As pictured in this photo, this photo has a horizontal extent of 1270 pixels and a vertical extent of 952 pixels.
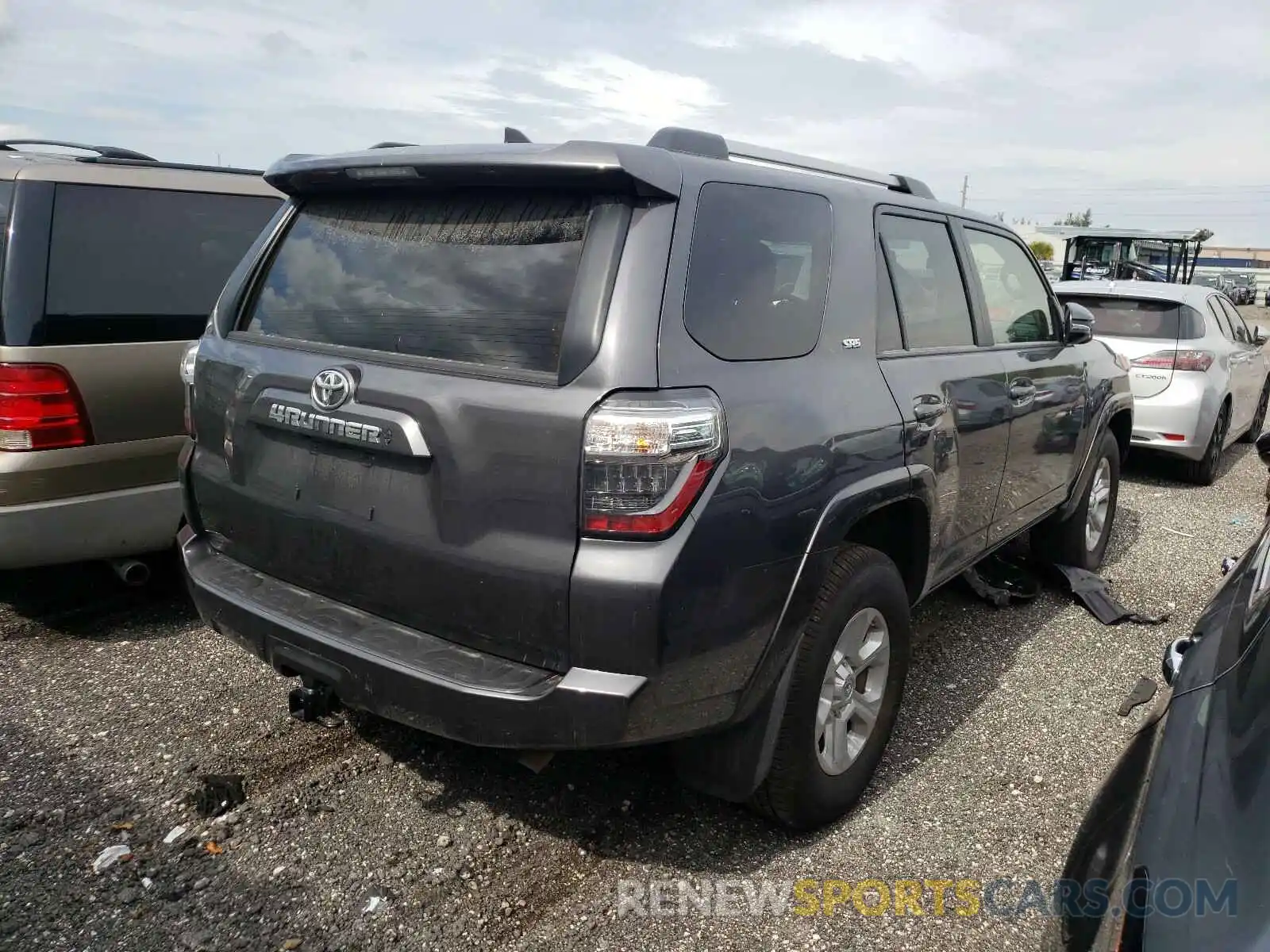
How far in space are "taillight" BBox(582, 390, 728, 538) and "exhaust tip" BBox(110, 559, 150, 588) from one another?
2649mm

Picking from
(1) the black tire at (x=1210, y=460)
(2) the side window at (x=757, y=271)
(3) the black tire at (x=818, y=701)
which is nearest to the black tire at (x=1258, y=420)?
(1) the black tire at (x=1210, y=460)

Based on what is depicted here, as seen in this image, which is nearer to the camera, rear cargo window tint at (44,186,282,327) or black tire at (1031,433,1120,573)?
rear cargo window tint at (44,186,282,327)

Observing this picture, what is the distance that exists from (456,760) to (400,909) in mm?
724

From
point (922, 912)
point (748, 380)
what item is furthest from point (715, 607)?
point (922, 912)

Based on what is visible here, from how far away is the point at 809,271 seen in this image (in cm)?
275

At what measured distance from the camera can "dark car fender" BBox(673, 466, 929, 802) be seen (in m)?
2.41

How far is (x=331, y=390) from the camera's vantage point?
2.43 meters

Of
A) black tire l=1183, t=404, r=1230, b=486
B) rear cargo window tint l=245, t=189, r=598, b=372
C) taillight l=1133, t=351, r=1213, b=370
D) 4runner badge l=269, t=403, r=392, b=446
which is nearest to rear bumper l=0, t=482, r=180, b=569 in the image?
rear cargo window tint l=245, t=189, r=598, b=372

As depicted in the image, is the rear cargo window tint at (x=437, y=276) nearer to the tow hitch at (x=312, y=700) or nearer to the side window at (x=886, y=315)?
the tow hitch at (x=312, y=700)

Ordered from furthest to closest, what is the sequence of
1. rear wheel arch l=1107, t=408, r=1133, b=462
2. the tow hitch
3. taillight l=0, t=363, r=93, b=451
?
1. rear wheel arch l=1107, t=408, r=1133, b=462
2. taillight l=0, t=363, r=93, b=451
3. the tow hitch

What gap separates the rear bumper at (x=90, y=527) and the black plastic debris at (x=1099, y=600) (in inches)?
170

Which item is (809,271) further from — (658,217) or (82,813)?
(82,813)

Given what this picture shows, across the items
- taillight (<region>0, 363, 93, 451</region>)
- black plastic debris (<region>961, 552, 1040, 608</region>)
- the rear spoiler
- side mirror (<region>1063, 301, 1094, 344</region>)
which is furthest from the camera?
black plastic debris (<region>961, 552, 1040, 608</region>)

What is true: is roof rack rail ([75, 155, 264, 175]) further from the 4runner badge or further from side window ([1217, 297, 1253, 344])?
side window ([1217, 297, 1253, 344])
